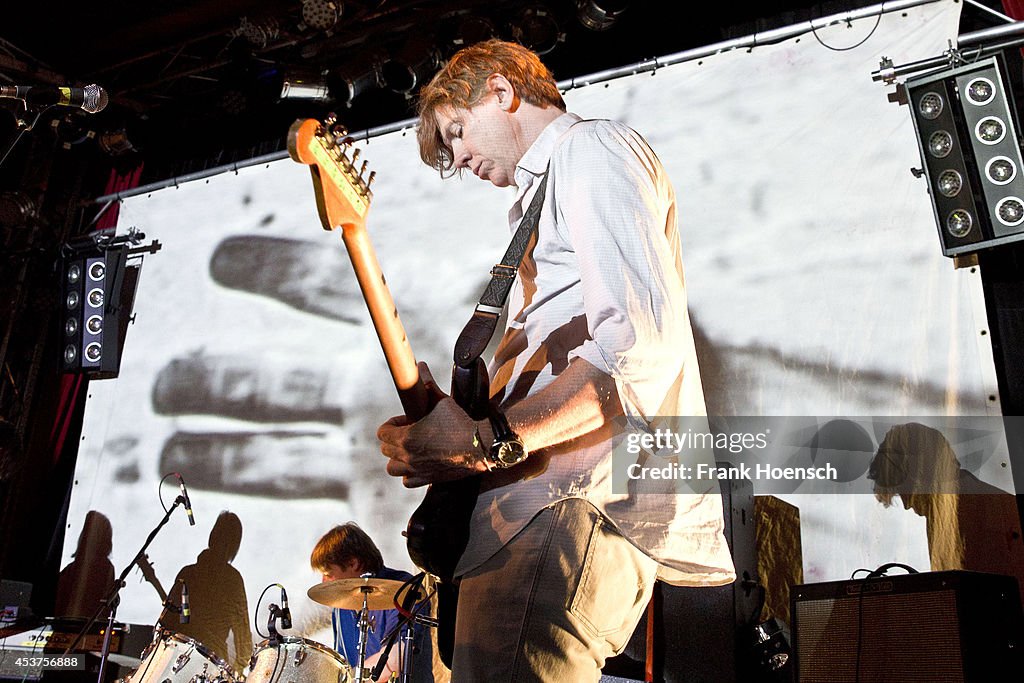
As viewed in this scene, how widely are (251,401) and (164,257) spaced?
1.22 m

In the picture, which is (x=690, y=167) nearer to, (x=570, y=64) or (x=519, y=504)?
(x=570, y=64)

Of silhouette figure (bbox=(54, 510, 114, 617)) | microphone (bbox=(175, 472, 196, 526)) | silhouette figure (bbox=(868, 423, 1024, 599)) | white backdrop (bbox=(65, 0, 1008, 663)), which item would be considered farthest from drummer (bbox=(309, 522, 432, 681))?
silhouette figure (bbox=(868, 423, 1024, 599))

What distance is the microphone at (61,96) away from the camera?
297 cm

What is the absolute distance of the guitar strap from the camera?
160 cm

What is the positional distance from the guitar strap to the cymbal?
6.48 feet

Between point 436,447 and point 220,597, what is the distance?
3.29 meters

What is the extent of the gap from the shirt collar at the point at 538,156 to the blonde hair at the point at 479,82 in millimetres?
142

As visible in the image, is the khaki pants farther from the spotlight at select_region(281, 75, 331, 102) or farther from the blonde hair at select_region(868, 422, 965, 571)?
the spotlight at select_region(281, 75, 331, 102)

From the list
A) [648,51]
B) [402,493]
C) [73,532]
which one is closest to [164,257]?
[73,532]

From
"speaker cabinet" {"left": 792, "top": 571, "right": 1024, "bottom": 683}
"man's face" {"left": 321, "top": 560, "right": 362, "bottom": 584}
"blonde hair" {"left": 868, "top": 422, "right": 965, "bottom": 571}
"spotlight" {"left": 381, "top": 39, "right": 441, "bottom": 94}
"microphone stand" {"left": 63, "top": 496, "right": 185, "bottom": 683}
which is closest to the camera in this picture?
"speaker cabinet" {"left": 792, "top": 571, "right": 1024, "bottom": 683}

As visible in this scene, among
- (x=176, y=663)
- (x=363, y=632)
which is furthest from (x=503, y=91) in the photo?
(x=176, y=663)

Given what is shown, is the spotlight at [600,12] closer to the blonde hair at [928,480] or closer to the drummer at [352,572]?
the blonde hair at [928,480]

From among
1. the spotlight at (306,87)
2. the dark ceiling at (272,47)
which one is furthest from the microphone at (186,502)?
the spotlight at (306,87)

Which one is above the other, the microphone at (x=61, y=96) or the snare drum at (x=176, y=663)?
the microphone at (x=61, y=96)
